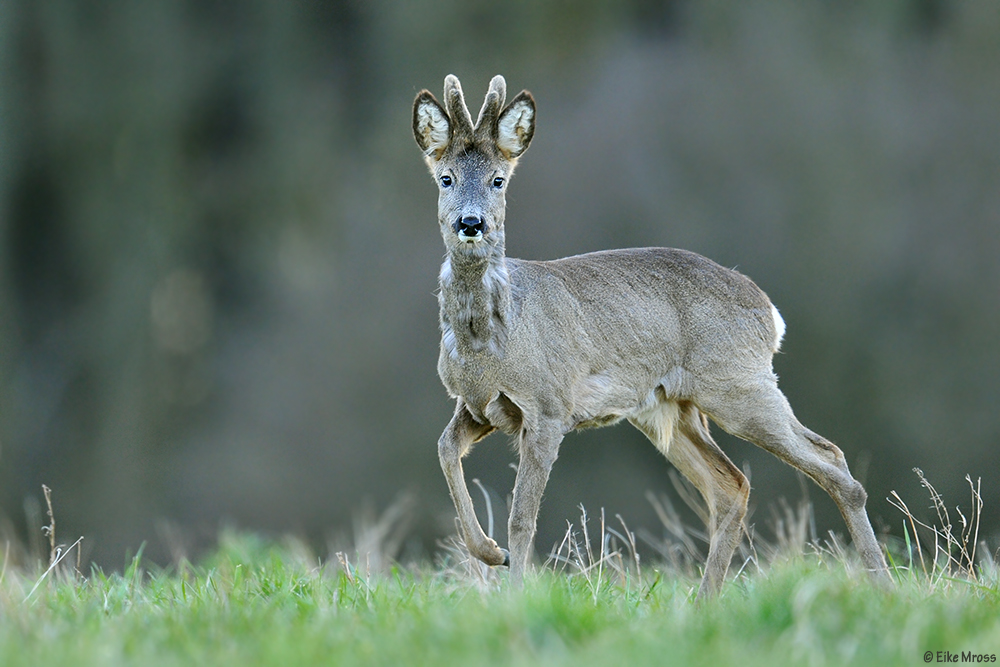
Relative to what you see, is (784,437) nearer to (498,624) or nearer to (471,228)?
(471,228)

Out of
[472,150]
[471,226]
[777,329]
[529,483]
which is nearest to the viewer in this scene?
[471,226]

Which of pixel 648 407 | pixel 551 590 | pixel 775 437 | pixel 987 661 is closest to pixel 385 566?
pixel 648 407

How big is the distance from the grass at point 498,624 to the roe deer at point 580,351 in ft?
2.95

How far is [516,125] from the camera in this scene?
5.59 metres

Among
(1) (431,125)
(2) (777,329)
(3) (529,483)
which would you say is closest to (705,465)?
(2) (777,329)

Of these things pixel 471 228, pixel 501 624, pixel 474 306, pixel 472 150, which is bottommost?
pixel 501 624

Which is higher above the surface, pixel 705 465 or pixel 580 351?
pixel 580 351

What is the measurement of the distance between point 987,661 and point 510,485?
10.8 m

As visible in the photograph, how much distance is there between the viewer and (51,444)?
50.1 ft

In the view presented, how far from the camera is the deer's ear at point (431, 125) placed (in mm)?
5469

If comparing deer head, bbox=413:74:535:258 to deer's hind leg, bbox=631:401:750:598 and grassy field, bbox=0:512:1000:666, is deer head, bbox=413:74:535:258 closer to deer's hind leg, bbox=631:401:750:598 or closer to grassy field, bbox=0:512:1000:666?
deer's hind leg, bbox=631:401:750:598

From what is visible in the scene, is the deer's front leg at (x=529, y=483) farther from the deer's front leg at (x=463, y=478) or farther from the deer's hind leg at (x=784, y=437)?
the deer's hind leg at (x=784, y=437)

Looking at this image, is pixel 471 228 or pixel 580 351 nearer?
pixel 471 228

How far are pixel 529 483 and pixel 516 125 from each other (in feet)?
5.42
